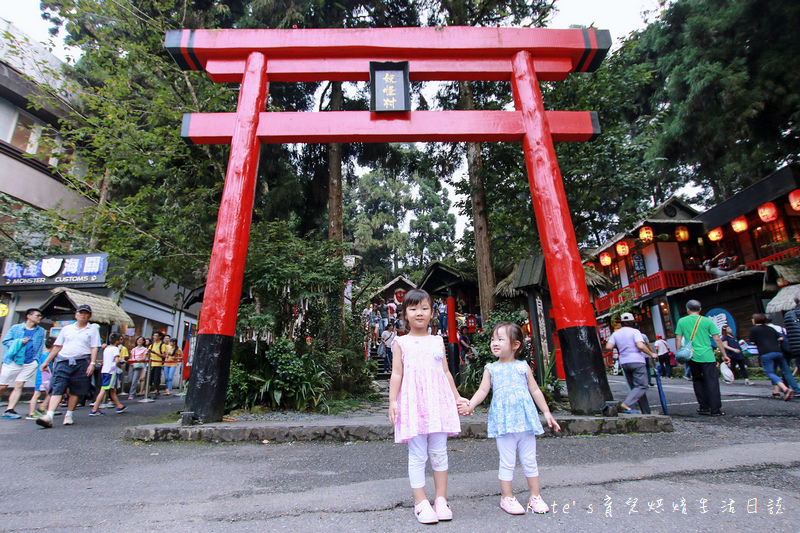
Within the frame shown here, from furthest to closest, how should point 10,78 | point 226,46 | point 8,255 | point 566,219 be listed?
point 10,78 → point 8,255 → point 226,46 → point 566,219

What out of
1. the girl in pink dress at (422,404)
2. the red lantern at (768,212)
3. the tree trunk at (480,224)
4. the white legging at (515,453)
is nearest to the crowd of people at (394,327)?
the tree trunk at (480,224)

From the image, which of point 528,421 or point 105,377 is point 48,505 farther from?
point 105,377

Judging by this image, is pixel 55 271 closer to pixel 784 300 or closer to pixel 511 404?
pixel 511 404

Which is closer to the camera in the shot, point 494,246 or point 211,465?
point 211,465

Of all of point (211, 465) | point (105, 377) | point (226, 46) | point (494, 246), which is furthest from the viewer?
point (494, 246)

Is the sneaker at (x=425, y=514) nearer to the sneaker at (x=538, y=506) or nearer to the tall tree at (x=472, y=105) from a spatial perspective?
the sneaker at (x=538, y=506)

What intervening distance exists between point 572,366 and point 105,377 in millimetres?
8751

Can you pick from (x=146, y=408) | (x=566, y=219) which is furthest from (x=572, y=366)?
(x=146, y=408)

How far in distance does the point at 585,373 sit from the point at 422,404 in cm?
355

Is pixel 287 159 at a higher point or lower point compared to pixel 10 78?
lower

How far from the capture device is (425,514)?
2.17m

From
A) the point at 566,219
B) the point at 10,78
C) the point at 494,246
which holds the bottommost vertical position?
the point at 566,219

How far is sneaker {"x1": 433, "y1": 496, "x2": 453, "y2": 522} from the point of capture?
86.6 inches

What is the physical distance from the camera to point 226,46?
646 centimetres
